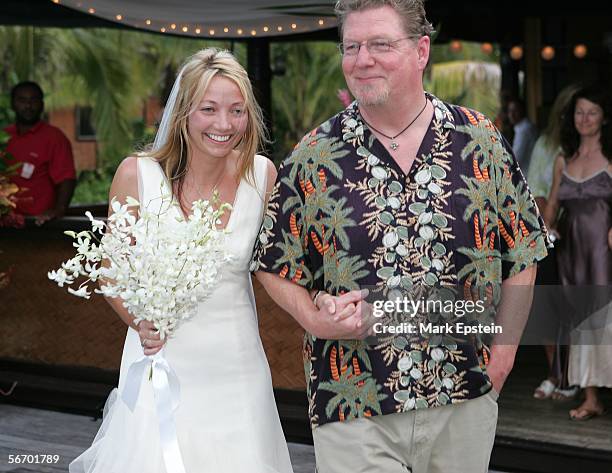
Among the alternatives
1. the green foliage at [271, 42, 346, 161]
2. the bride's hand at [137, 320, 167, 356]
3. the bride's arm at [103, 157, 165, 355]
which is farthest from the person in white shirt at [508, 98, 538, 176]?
the green foliage at [271, 42, 346, 161]

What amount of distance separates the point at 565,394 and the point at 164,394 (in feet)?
13.7

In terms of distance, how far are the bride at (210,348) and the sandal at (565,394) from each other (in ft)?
12.2

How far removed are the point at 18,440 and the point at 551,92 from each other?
8223 millimetres

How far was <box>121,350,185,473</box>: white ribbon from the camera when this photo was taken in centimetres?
387

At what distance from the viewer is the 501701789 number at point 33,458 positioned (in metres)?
6.43

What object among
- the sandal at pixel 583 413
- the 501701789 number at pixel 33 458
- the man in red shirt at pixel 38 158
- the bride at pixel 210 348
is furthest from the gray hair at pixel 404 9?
the man in red shirt at pixel 38 158

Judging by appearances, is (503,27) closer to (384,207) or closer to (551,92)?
(551,92)

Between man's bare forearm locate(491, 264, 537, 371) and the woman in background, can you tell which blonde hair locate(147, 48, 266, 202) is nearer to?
man's bare forearm locate(491, 264, 537, 371)

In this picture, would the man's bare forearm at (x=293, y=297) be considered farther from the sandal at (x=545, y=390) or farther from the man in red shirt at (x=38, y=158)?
the man in red shirt at (x=38, y=158)

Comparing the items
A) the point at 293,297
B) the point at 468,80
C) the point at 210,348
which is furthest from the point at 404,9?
the point at 468,80

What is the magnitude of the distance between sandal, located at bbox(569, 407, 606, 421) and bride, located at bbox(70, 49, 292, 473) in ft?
10.5

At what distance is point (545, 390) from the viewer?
7508 millimetres

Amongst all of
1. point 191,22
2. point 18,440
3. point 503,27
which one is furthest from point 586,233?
point 503,27

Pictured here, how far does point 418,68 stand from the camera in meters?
3.15
